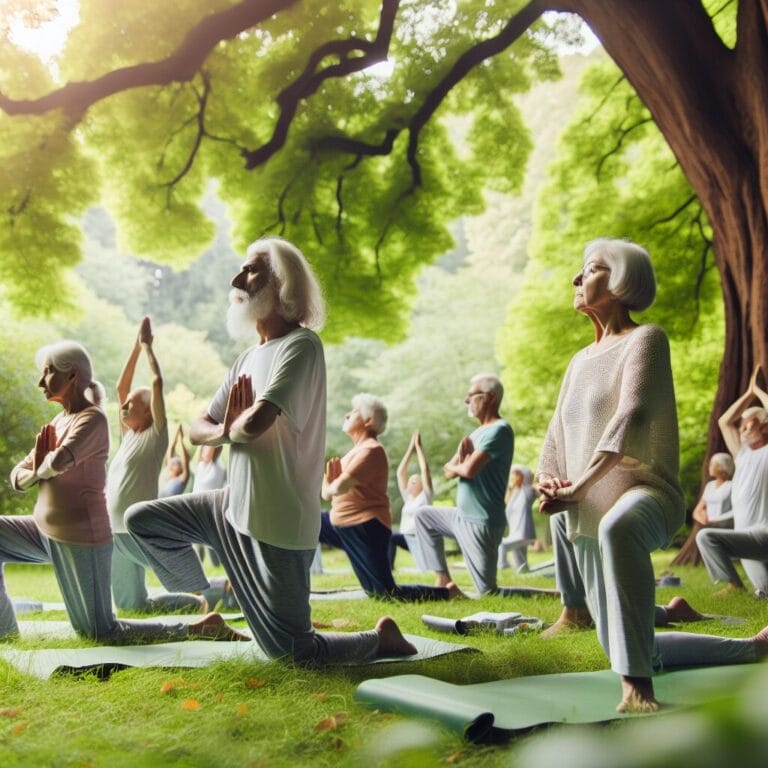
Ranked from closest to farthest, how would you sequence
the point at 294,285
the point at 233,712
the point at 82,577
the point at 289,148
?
the point at 233,712 < the point at 294,285 < the point at 82,577 < the point at 289,148

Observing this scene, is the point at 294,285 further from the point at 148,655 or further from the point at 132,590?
the point at 132,590

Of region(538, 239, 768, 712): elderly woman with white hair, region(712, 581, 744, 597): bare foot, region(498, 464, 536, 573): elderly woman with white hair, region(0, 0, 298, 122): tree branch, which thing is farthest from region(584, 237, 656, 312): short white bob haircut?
region(0, 0, 298, 122): tree branch

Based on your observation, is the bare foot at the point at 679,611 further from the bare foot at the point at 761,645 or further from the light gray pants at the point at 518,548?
the light gray pants at the point at 518,548

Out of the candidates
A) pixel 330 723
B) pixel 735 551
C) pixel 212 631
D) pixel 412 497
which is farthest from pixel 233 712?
pixel 412 497

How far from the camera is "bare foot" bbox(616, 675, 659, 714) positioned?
8.64 ft

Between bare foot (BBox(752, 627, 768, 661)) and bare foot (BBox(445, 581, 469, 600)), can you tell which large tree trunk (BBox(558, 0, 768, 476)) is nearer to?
bare foot (BBox(445, 581, 469, 600))

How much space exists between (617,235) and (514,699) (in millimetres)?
9676

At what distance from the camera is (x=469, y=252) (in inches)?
950

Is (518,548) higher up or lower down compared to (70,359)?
lower down

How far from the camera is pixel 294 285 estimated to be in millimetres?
3701

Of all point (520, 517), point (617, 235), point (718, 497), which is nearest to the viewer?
point (718, 497)

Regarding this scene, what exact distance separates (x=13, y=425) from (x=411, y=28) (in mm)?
6777

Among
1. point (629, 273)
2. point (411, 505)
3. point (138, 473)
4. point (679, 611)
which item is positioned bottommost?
point (679, 611)

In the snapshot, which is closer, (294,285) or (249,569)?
(249,569)
